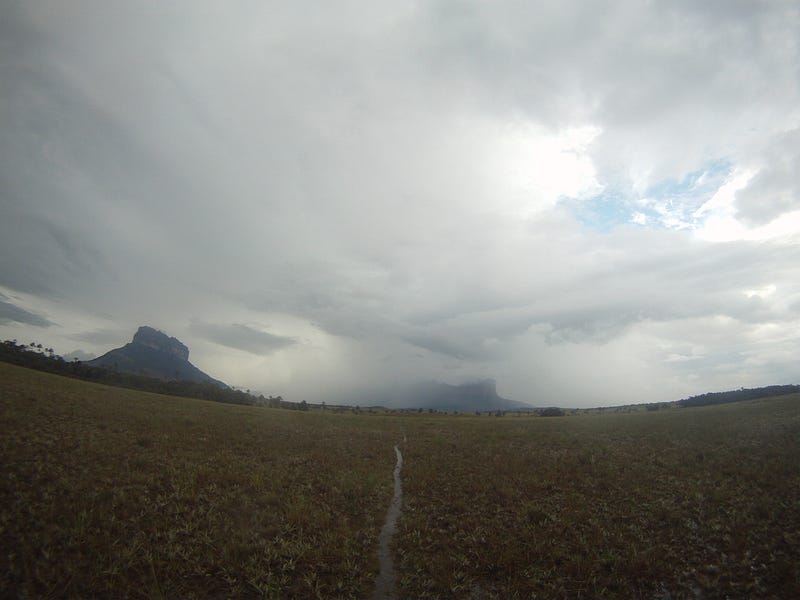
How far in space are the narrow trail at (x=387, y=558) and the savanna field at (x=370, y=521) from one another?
25 cm

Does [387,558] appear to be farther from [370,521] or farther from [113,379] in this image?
[113,379]

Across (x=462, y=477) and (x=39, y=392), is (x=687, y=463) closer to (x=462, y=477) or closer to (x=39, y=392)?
(x=462, y=477)

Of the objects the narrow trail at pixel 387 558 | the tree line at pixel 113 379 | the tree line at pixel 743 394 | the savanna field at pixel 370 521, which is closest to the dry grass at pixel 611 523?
the savanna field at pixel 370 521

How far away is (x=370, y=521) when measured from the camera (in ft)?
43.7

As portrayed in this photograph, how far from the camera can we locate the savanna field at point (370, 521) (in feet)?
29.5

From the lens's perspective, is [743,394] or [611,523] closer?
[611,523]

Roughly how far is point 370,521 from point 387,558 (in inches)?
109

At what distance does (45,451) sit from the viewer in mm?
15664

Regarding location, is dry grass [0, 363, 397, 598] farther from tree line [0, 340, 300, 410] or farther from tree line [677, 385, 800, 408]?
tree line [0, 340, 300, 410]

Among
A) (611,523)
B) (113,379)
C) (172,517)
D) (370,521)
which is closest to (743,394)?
(611,523)

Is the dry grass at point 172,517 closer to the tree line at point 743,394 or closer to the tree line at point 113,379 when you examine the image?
the tree line at point 743,394

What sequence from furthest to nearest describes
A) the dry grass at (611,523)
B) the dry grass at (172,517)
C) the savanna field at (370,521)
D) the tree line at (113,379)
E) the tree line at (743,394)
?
the tree line at (113,379), the tree line at (743,394), the dry grass at (611,523), the savanna field at (370,521), the dry grass at (172,517)

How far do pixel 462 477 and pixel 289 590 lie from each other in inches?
519

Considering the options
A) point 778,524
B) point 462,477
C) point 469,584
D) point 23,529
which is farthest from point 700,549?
point 23,529
